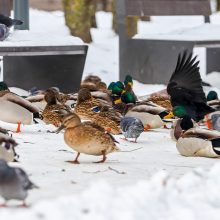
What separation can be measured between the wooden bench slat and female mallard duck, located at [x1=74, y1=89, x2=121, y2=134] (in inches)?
249

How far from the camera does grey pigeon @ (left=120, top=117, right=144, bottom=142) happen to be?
11484 mm

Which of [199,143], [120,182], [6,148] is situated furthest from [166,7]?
[120,182]

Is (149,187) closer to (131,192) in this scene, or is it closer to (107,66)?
(131,192)

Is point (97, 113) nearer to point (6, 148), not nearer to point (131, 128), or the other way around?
point (131, 128)

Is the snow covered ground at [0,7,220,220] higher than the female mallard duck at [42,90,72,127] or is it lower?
higher

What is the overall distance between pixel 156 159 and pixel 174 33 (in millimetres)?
10153

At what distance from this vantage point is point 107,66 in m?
23.6

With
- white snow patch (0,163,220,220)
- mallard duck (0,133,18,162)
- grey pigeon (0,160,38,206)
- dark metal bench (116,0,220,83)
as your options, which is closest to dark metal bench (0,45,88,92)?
dark metal bench (116,0,220,83)

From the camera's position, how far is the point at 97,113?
1258 centimetres

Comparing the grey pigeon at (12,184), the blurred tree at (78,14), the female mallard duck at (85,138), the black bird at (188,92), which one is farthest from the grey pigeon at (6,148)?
the blurred tree at (78,14)

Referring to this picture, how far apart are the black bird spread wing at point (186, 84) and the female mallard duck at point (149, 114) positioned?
2.52 ft

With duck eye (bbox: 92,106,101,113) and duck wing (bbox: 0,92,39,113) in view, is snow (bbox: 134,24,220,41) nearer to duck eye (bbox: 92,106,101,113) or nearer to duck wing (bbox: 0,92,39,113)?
duck eye (bbox: 92,106,101,113)

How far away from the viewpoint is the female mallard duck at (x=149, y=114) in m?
12.8

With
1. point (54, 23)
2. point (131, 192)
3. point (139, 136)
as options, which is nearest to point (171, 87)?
point (139, 136)
